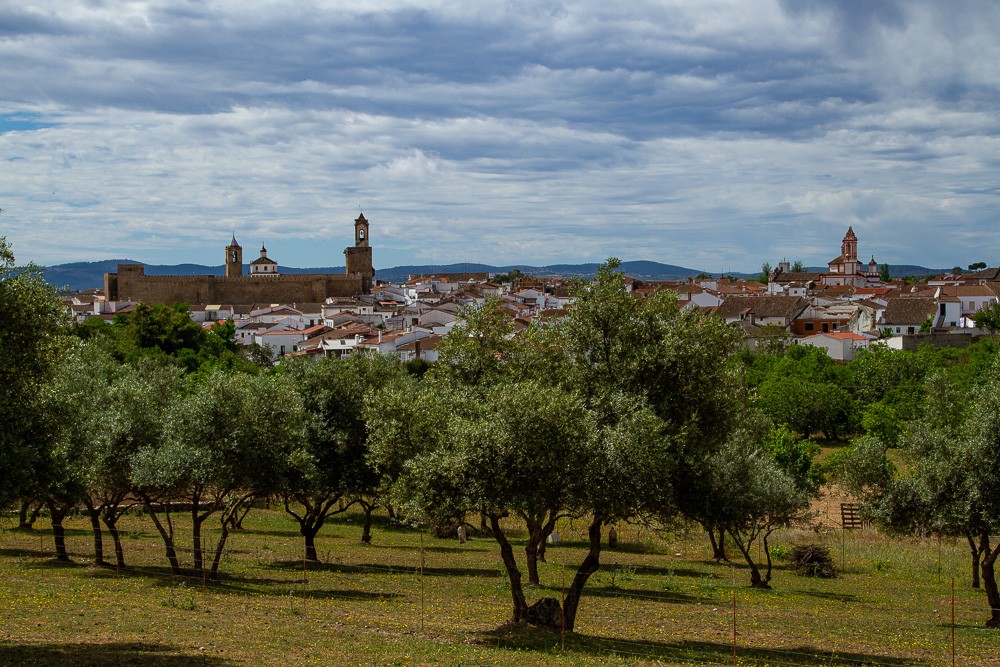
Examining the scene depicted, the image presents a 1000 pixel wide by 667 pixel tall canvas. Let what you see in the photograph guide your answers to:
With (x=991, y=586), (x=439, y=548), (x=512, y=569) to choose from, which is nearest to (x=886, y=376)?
(x=439, y=548)

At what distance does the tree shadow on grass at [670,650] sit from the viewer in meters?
18.0

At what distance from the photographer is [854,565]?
35.5 meters

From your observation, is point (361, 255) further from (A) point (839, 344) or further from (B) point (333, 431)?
A: (B) point (333, 431)

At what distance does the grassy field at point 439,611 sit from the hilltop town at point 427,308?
4050 cm

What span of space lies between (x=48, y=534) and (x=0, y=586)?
12.1 meters

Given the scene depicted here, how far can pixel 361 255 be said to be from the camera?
19525 centimetres

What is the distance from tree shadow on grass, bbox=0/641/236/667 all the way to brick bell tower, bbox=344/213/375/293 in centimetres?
17602

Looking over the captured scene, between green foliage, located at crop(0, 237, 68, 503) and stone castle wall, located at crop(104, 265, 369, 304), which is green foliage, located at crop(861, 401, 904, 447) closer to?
green foliage, located at crop(0, 237, 68, 503)

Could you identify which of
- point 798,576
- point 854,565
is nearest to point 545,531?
point 798,576

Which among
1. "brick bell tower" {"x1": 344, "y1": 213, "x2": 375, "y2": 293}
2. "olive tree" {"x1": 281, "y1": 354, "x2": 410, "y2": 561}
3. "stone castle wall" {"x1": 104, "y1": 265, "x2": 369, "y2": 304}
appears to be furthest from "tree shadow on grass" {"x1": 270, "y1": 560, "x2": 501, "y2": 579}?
"brick bell tower" {"x1": 344, "y1": 213, "x2": 375, "y2": 293}

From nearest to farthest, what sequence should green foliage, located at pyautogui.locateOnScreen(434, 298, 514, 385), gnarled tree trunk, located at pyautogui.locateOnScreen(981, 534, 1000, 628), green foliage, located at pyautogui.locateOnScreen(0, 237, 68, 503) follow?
green foliage, located at pyautogui.locateOnScreen(0, 237, 68, 503), green foliage, located at pyautogui.locateOnScreen(434, 298, 514, 385), gnarled tree trunk, located at pyautogui.locateOnScreen(981, 534, 1000, 628)

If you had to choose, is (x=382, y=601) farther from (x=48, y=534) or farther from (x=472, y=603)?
(x=48, y=534)

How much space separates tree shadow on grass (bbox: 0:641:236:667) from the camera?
1509cm

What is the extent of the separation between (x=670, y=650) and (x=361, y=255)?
181 m
